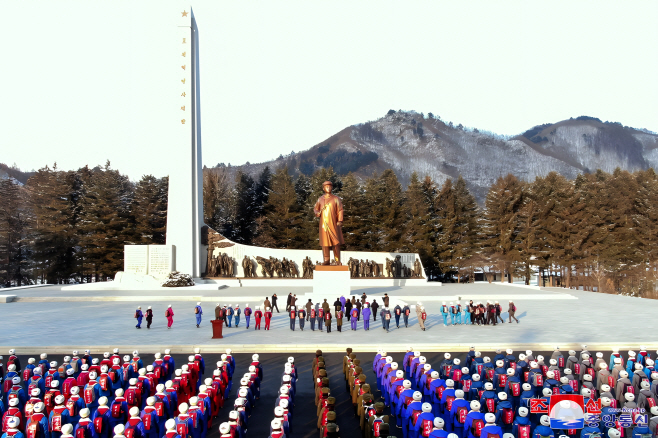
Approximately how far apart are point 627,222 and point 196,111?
34204mm

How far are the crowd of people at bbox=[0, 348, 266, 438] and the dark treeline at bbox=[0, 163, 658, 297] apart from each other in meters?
32.5

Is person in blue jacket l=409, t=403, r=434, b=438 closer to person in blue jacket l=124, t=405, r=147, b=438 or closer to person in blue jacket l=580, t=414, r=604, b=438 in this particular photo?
person in blue jacket l=580, t=414, r=604, b=438

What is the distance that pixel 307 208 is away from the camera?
43.8 metres

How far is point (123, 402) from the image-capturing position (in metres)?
6.86

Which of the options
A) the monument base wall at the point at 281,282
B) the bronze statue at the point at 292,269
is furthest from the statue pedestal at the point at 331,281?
the bronze statue at the point at 292,269

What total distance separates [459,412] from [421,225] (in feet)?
116

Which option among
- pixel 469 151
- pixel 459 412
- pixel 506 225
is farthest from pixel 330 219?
pixel 469 151

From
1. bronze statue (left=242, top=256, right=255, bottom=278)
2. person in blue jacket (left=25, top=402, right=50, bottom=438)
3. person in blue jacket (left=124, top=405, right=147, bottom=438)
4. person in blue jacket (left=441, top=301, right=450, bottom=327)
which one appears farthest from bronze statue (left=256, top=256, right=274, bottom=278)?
person in blue jacket (left=124, top=405, right=147, bottom=438)

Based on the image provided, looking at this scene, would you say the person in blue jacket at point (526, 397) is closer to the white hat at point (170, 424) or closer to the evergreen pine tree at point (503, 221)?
the white hat at point (170, 424)

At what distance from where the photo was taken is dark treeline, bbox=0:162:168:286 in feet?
128

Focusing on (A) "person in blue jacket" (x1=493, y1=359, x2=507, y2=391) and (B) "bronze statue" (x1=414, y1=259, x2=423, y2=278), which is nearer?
(A) "person in blue jacket" (x1=493, y1=359, x2=507, y2=391)

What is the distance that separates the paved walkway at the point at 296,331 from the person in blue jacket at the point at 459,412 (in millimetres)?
6163

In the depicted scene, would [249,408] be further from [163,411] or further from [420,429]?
[420,429]

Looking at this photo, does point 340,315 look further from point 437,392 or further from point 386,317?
point 437,392
